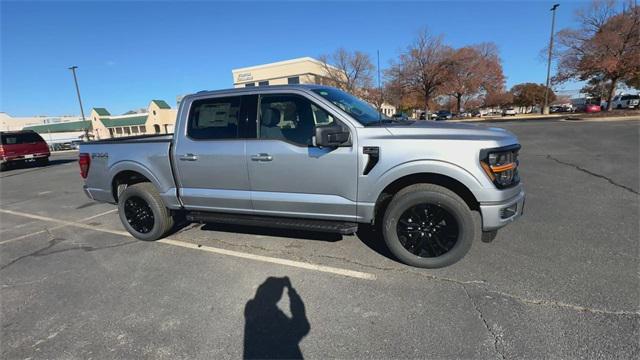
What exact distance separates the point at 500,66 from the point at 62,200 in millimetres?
56340

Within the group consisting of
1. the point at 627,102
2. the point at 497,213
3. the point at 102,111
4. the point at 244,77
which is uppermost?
the point at 244,77

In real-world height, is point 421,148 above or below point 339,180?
above

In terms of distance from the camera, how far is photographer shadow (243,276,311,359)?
2.36 m

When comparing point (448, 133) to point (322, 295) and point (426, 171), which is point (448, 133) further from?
point (322, 295)

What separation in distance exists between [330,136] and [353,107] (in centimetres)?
102

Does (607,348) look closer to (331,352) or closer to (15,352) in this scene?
(331,352)

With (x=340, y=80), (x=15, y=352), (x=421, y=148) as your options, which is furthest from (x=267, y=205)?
(x=340, y=80)

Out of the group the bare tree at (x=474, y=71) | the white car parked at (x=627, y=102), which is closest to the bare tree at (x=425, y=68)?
the bare tree at (x=474, y=71)

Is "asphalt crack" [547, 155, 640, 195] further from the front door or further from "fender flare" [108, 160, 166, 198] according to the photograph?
"fender flare" [108, 160, 166, 198]

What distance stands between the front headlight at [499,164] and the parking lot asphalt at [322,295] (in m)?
0.95

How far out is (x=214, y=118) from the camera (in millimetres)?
4145

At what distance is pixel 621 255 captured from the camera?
3436 mm

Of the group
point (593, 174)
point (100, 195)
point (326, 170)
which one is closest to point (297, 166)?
point (326, 170)

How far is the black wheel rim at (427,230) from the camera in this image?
10.9 ft
